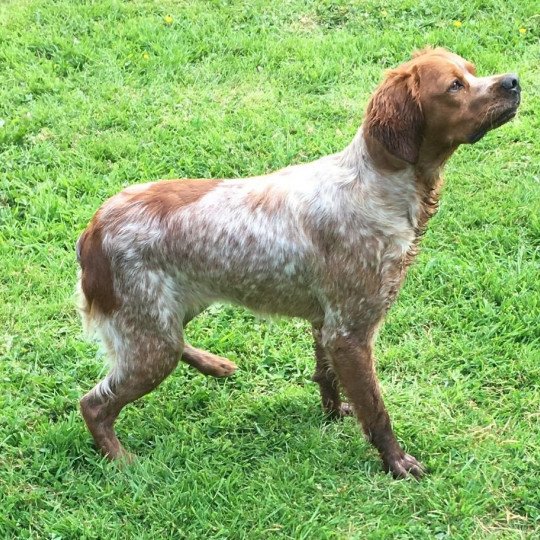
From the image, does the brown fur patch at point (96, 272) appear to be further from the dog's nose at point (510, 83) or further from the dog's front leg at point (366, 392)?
the dog's nose at point (510, 83)

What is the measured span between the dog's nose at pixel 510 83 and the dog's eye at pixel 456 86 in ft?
0.61

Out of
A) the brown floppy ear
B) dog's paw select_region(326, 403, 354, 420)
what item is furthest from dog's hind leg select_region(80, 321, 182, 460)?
the brown floppy ear

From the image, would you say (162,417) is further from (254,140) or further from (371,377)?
(254,140)

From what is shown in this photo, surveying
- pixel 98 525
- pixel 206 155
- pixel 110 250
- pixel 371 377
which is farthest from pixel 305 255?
pixel 206 155

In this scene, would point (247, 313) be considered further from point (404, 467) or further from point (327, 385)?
point (404, 467)

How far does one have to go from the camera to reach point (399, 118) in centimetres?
346

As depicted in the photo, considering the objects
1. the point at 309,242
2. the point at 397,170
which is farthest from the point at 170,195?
the point at 397,170

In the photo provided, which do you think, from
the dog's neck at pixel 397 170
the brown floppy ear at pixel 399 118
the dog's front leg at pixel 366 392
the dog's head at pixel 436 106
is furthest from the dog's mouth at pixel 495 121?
the dog's front leg at pixel 366 392

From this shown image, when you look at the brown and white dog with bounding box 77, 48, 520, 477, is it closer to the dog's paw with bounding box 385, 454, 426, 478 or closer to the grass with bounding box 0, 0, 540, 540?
the dog's paw with bounding box 385, 454, 426, 478

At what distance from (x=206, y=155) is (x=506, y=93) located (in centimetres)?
301

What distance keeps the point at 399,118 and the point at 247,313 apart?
1857mm

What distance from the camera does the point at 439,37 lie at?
23.1 ft

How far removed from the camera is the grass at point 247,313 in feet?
12.4

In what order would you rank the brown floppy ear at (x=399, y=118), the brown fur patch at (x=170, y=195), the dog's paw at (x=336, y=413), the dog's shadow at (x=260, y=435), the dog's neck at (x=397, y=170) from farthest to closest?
the dog's paw at (x=336, y=413)
the dog's shadow at (x=260, y=435)
the brown fur patch at (x=170, y=195)
the dog's neck at (x=397, y=170)
the brown floppy ear at (x=399, y=118)
